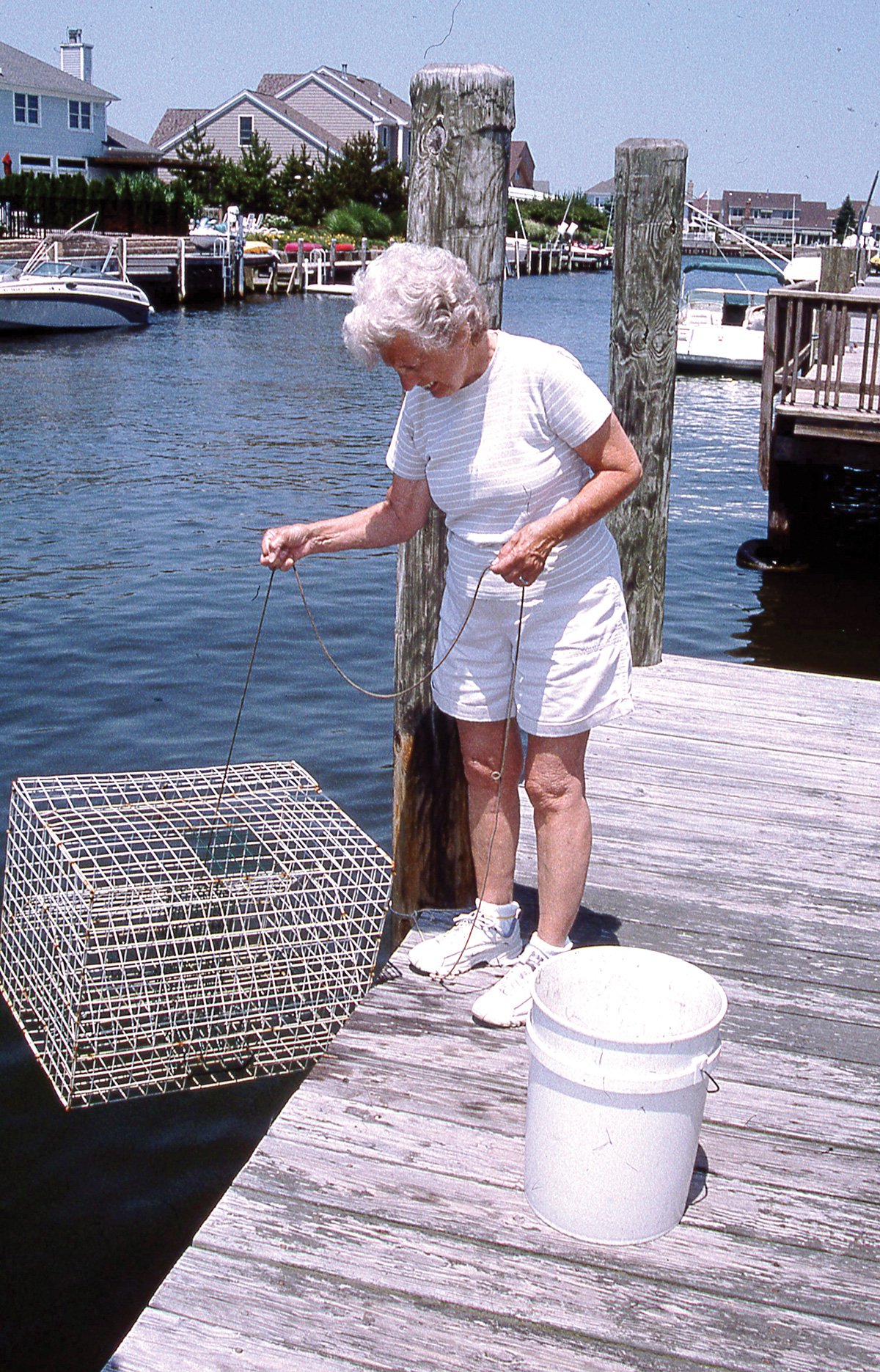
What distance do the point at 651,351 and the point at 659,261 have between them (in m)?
0.34

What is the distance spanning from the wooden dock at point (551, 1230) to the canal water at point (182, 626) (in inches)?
49.6

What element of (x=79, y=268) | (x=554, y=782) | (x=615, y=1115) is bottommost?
(x=615, y=1115)

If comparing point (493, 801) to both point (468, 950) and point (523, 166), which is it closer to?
point (468, 950)

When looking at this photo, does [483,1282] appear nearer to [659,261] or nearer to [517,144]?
[659,261]

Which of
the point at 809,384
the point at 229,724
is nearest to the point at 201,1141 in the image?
the point at 229,724

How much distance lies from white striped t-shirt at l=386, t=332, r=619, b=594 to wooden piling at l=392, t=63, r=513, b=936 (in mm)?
496

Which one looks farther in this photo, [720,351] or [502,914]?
[720,351]

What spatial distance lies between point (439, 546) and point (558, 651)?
0.71 metres

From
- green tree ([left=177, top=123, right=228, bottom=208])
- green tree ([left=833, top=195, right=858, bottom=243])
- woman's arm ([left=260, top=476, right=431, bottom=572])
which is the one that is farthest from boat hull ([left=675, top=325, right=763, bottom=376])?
green tree ([left=833, top=195, right=858, bottom=243])

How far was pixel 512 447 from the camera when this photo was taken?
2.94 metres

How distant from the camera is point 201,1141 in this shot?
4.48 metres

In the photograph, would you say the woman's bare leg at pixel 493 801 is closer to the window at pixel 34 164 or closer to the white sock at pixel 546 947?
the white sock at pixel 546 947

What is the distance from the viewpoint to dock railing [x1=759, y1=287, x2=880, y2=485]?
393 inches

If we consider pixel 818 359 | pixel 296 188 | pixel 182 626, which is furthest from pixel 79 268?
pixel 296 188
